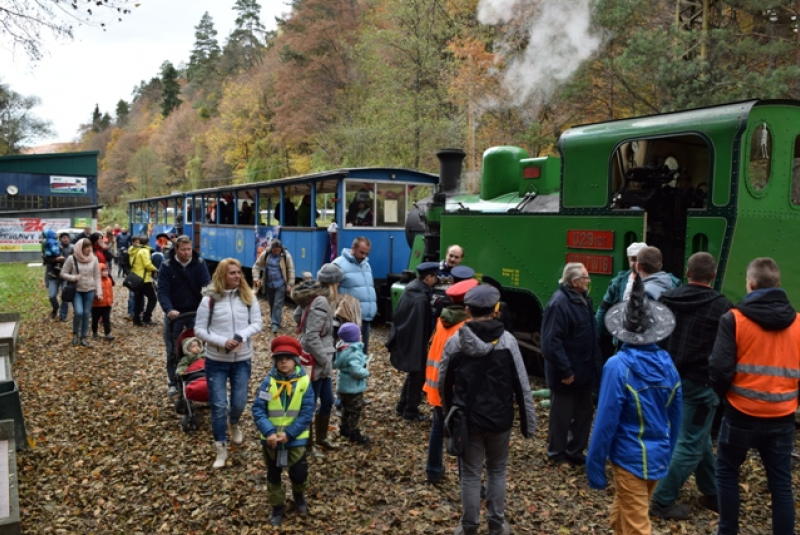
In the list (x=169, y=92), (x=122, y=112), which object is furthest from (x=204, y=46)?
(x=122, y=112)

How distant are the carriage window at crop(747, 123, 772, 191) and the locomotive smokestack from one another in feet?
17.1

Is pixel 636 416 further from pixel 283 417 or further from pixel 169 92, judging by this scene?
pixel 169 92

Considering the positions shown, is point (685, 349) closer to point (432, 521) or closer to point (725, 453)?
point (725, 453)

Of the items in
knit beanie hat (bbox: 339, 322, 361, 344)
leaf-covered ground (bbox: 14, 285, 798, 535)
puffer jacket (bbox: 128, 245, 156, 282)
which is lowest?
leaf-covered ground (bbox: 14, 285, 798, 535)

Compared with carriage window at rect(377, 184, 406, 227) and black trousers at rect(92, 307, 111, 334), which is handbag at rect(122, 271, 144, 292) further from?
carriage window at rect(377, 184, 406, 227)

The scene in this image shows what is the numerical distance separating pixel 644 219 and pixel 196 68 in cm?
8743

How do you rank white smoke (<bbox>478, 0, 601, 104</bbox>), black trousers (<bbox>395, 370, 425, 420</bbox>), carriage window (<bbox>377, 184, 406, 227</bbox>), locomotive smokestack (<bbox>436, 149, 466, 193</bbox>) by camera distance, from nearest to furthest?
black trousers (<bbox>395, 370, 425, 420</bbox>) → locomotive smokestack (<bbox>436, 149, 466, 193</bbox>) → carriage window (<bbox>377, 184, 406, 227</bbox>) → white smoke (<bbox>478, 0, 601, 104</bbox>)

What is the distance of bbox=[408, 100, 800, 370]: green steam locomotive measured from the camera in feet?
17.7

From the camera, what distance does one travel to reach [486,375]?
3.76 meters

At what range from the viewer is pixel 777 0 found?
545 inches

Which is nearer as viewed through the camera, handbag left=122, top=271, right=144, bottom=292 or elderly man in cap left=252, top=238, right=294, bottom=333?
elderly man in cap left=252, top=238, right=294, bottom=333

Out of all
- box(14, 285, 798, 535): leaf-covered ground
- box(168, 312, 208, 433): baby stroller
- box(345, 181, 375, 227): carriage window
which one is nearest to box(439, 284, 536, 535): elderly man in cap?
box(14, 285, 798, 535): leaf-covered ground

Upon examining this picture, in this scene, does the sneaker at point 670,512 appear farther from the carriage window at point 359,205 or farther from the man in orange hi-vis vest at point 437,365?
the carriage window at point 359,205

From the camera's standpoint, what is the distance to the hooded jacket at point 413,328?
6082 mm
